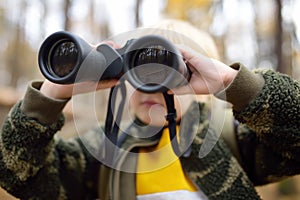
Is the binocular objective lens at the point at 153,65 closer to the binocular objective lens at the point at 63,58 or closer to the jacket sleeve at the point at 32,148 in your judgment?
the binocular objective lens at the point at 63,58

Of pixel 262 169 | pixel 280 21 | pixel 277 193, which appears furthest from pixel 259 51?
pixel 262 169

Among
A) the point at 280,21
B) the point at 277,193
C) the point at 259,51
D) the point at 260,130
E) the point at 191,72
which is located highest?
the point at 191,72

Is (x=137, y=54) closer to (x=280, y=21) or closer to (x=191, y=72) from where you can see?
(x=191, y=72)

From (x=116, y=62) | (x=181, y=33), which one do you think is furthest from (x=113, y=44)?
(x=181, y=33)

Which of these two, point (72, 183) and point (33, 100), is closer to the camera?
point (33, 100)

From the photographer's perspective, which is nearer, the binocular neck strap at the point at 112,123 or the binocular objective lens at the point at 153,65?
the binocular objective lens at the point at 153,65

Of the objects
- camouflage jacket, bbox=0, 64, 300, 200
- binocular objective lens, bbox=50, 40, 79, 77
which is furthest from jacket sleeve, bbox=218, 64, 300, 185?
binocular objective lens, bbox=50, 40, 79, 77

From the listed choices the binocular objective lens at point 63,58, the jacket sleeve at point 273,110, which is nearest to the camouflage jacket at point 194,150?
the jacket sleeve at point 273,110

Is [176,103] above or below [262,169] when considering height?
above

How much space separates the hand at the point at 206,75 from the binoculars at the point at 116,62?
0.03m

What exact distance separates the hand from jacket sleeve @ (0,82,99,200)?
0.71 ft

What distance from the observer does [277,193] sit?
334 centimetres

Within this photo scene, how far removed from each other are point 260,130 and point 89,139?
0.33 meters

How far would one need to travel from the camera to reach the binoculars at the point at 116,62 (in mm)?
467
